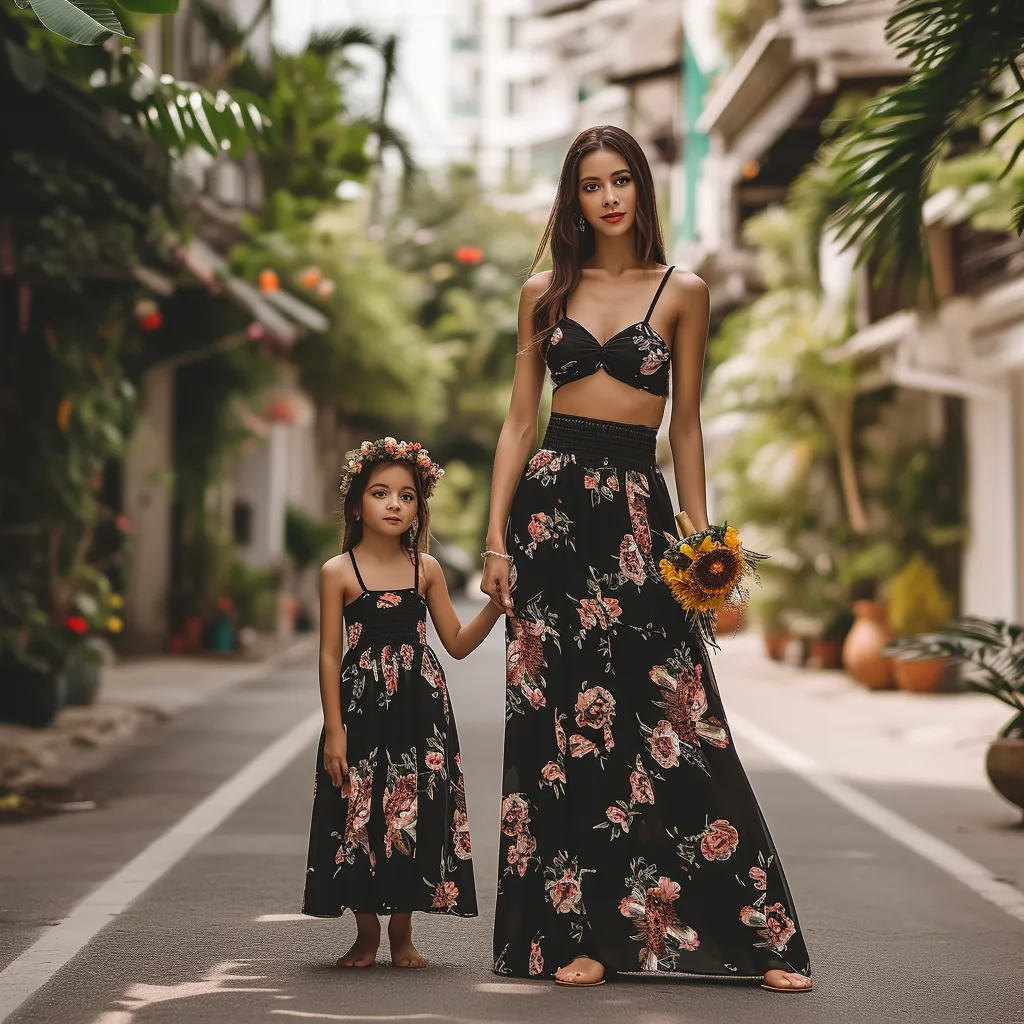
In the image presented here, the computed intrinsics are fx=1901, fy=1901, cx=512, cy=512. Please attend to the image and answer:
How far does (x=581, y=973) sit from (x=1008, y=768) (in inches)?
163

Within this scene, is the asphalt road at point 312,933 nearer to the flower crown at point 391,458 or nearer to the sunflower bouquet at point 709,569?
the sunflower bouquet at point 709,569

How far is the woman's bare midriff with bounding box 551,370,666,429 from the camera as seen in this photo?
5312 mm

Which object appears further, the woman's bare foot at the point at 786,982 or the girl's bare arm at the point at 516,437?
the girl's bare arm at the point at 516,437

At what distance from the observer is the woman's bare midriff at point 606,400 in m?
5.31

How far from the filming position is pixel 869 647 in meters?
17.3

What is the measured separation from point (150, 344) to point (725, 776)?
15.3 metres

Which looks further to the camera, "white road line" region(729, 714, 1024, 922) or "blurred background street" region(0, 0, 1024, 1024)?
"white road line" region(729, 714, 1024, 922)

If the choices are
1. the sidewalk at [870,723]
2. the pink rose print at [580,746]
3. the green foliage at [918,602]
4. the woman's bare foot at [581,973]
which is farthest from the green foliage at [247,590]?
the woman's bare foot at [581,973]

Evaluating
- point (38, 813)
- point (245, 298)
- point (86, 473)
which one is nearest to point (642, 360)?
point (38, 813)

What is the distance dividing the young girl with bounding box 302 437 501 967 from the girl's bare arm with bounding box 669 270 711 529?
0.66 m

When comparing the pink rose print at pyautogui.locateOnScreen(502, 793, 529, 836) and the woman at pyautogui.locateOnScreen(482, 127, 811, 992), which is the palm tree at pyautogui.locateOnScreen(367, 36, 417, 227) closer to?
the woman at pyautogui.locateOnScreen(482, 127, 811, 992)

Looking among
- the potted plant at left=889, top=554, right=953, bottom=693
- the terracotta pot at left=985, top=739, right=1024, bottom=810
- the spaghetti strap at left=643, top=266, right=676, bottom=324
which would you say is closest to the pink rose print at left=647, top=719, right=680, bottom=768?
the spaghetti strap at left=643, top=266, right=676, bottom=324

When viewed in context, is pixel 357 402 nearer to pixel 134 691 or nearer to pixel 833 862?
pixel 134 691

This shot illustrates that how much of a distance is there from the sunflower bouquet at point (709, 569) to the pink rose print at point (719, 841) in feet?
1.90
